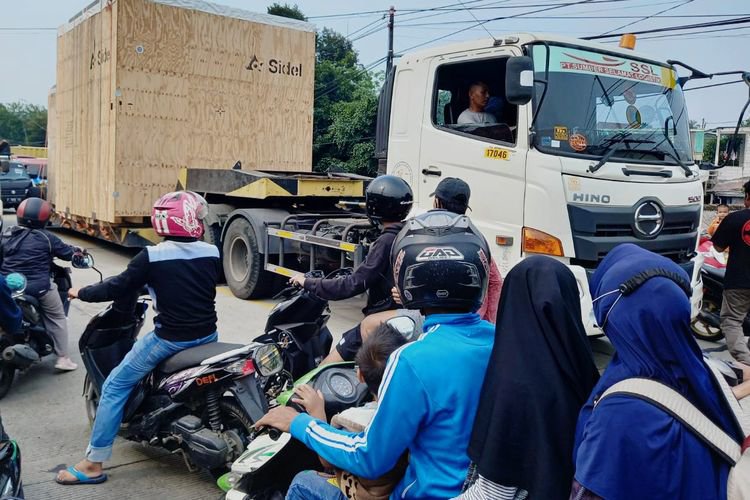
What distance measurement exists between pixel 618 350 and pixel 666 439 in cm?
26

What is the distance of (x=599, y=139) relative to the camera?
18.3 feet

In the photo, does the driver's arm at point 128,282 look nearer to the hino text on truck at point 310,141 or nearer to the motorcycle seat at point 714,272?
the hino text on truck at point 310,141

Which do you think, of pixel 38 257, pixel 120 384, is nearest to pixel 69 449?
pixel 120 384

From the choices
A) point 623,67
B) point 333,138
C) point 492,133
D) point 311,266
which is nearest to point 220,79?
point 311,266

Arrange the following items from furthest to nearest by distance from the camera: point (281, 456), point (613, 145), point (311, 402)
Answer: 1. point (613, 145)
2. point (281, 456)
3. point (311, 402)

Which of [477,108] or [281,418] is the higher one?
[477,108]

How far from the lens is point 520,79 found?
5.11 meters

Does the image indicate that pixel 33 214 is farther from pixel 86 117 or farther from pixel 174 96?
pixel 86 117

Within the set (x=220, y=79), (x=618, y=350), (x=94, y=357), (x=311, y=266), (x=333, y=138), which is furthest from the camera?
(x=333, y=138)

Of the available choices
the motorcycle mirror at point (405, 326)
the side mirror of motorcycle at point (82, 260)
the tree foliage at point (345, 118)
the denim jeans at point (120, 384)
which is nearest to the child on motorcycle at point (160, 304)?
the denim jeans at point (120, 384)

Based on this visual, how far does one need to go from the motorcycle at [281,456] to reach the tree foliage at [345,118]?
13.1 m

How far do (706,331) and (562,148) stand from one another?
3407 millimetres

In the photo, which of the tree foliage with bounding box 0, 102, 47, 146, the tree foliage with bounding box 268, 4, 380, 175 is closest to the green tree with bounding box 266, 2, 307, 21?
the tree foliage with bounding box 268, 4, 380, 175

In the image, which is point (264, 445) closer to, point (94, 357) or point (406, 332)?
point (406, 332)
